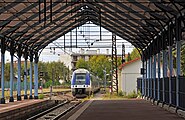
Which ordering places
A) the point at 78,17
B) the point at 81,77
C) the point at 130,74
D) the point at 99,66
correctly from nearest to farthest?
the point at 78,17 < the point at 81,77 < the point at 130,74 < the point at 99,66

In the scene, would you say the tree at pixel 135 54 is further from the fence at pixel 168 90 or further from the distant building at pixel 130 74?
the fence at pixel 168 90

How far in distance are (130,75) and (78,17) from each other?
22.0 meters

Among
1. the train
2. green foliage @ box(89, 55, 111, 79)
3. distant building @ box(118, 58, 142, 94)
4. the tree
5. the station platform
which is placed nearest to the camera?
the station platform

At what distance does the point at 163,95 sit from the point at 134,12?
237 inches

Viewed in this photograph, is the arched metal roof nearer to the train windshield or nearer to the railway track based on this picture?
the railway track

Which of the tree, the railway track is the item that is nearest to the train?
the railway track

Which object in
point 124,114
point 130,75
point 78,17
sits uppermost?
point 78,17

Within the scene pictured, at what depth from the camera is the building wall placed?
6362cm

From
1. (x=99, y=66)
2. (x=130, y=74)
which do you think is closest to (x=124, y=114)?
(x=130, y=74)

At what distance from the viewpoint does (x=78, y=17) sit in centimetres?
4356

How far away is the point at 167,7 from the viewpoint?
92.6 ft

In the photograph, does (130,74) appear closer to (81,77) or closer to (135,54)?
(81,77)

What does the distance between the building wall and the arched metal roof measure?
13938 mm

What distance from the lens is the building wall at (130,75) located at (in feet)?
209
